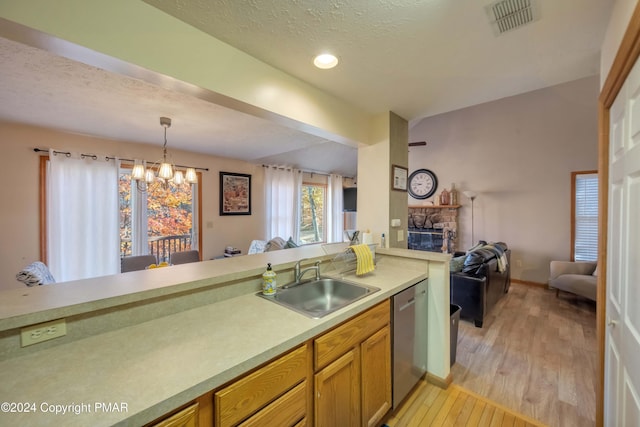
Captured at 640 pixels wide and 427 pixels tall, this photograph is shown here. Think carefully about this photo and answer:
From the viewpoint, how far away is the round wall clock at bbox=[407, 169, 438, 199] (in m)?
5.71

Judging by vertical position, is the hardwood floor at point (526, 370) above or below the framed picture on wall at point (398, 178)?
below

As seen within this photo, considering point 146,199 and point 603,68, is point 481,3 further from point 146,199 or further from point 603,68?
point 146,199

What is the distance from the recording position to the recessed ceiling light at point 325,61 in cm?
157

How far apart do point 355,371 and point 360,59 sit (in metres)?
1.82

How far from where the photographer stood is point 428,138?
5.77 meters

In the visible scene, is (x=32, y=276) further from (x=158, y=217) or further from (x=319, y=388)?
(x=319, y=388)

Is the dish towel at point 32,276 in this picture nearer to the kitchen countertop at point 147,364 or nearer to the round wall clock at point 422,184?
the kitchen countertop at point 147,364

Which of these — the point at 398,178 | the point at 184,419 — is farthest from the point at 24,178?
the point at 398,178

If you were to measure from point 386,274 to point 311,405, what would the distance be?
104 centimetres

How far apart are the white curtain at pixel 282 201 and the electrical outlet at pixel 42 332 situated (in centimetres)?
412

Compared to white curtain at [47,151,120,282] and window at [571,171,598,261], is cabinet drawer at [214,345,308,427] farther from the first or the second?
window at [571,171,598,261]

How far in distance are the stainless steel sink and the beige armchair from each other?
11.9 ft

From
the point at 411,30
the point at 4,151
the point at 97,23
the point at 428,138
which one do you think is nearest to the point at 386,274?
the point at 411,30

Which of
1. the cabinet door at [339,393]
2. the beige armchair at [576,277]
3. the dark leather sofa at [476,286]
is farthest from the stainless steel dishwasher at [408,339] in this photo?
the beige armchair at [576,277]
